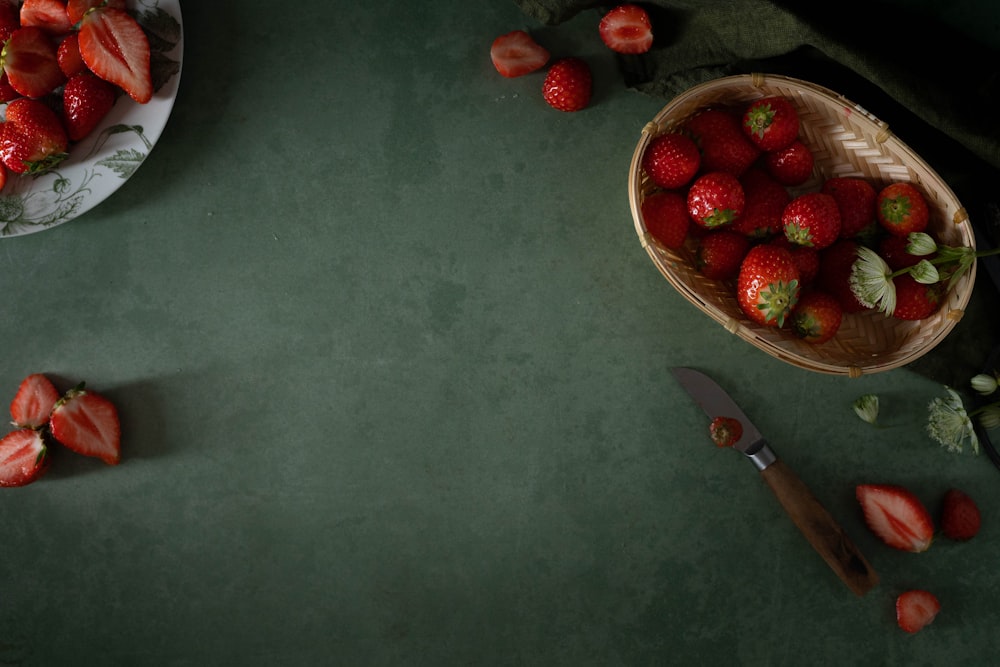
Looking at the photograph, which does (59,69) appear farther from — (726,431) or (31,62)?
(726,431)

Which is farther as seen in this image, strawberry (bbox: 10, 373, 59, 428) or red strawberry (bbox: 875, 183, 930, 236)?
strawberry (bbox: 10, 373, 59, 428)

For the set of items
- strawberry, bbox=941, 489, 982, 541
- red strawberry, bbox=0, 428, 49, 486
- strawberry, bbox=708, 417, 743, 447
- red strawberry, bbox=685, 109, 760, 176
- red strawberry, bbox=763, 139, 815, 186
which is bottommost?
strawberry, bbox=941, 489, 982, 541

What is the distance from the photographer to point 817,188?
3.77 feet

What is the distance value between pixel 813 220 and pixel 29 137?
47.4 inches

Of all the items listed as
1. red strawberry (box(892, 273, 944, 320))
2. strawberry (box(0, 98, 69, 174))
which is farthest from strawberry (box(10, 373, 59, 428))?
red strawberry (box(892, 273, 944, 320))

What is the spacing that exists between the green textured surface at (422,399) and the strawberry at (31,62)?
0.19 metres

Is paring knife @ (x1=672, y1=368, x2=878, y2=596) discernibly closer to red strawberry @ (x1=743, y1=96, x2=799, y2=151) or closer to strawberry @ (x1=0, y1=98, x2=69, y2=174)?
red strawberry @ (x1=743, y1=96, x2=799, y2=151)

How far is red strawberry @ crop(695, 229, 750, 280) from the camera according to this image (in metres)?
1.08

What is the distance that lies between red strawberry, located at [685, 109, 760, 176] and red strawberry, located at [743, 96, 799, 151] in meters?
0.02

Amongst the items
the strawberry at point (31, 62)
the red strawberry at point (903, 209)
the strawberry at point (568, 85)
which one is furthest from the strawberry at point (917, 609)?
the strawberry at point (31, 62)

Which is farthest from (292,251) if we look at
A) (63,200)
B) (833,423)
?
(833,423)

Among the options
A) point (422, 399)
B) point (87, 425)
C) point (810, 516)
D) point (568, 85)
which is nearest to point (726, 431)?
point (810, 516)

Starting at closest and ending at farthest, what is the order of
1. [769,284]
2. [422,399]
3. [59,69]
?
[769,284] → [59,69] → [422,399]

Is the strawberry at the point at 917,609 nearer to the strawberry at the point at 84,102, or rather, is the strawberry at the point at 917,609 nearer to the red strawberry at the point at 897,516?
the red strawberry at the point at 897,516
